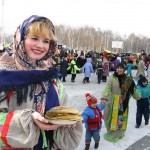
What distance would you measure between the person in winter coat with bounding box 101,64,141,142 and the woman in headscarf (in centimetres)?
372

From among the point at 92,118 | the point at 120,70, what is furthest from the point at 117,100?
the point at 92,118

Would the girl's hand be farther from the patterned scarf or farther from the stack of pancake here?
the patterned scarf

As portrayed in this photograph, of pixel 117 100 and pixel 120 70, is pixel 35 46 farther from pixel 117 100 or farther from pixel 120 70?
pixel 117 100

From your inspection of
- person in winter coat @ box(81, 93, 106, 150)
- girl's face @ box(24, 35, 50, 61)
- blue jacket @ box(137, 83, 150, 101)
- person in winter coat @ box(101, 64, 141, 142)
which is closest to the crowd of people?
girl's face @ box(24, 35, 50, 61)

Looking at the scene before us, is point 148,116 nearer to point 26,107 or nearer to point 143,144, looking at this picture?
point 143,144

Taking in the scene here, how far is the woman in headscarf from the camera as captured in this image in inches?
50.1

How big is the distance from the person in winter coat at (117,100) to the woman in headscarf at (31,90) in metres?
3.72

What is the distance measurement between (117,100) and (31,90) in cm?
409

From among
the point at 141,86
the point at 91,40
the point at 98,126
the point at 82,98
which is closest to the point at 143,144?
the point at 98,126

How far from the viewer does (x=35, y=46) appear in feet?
4.63

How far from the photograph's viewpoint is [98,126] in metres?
4.70

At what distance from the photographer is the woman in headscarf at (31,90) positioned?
4.17 feet

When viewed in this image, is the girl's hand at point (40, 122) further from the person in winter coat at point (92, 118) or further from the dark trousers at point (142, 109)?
the dark trousers at point (142, 109)

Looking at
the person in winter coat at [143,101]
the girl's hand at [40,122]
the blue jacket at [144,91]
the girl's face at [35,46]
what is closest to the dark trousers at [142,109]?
the person in winter coat at [143,101]
